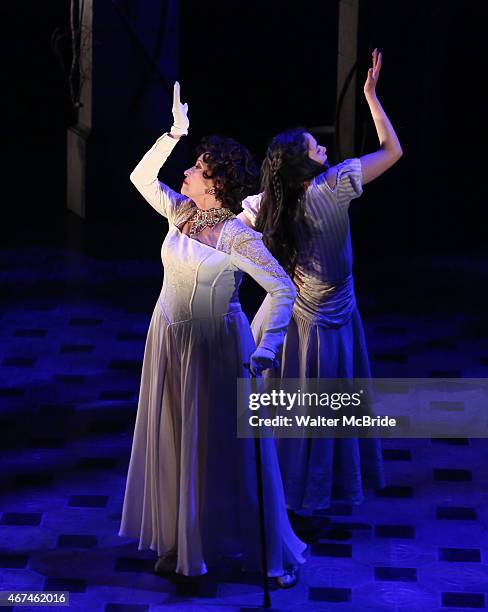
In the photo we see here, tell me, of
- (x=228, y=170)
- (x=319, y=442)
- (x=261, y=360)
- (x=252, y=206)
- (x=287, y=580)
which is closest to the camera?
(x=261, y=360)

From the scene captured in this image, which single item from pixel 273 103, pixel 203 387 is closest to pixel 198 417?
pixel 203 387

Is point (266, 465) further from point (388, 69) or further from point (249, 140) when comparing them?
point (249, 140)

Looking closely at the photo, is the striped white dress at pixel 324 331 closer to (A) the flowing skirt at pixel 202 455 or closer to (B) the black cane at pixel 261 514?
(A) the flowing skirt at pixel 202 455

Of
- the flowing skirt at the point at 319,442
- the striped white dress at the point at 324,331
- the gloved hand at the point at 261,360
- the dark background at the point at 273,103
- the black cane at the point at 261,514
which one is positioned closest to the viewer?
the gloved hand at the point at 261,360

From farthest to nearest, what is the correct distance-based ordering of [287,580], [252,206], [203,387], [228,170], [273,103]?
1. [273,103]
2. [252,206]
3. [287,580]
4. [203,387]
5. [228,170]

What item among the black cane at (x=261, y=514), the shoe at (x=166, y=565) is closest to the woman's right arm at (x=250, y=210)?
the black cane at (x=261, y=514)

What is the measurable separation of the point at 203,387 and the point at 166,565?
70 cm

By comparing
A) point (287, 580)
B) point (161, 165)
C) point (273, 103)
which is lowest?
point (287, 580)

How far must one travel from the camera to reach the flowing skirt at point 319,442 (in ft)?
17.2

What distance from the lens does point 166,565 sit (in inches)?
198

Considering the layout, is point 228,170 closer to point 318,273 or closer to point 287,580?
point 318,273

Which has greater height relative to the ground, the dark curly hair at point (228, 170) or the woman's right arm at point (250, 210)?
the woman's right arm at point (250, 210)

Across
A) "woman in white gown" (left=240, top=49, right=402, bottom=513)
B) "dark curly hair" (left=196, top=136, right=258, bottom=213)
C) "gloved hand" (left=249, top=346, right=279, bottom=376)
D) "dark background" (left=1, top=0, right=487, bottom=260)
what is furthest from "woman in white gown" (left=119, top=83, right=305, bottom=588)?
"dark background" (left=1, top=0, right=487, bottom=260)

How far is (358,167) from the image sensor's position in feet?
16.5
